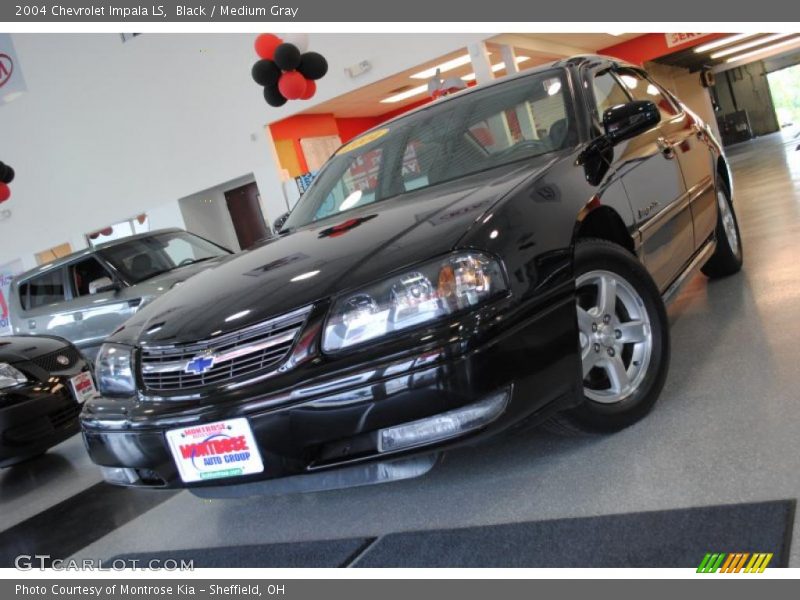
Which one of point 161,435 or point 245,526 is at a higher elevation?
point 161,435

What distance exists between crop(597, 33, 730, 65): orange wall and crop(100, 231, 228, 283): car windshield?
494 inches

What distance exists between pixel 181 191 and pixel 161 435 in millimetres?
12856

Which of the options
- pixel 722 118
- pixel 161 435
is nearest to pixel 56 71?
pixel 161 435

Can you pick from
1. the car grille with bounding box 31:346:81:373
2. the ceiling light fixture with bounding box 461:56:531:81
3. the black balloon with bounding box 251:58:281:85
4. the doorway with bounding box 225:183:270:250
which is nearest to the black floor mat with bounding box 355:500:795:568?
the car grille with bounding box 31:346:81:373

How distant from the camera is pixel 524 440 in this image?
7.84ft

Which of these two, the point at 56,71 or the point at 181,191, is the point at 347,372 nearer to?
the point at 181,191

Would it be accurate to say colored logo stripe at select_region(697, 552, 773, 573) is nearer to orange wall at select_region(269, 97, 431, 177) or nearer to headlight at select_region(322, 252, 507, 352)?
headlight at select_region(322, 252, 507, 352)

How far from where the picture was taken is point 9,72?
15.6 m

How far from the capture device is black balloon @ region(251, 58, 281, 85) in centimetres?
1005

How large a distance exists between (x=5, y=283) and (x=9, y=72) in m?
4.66

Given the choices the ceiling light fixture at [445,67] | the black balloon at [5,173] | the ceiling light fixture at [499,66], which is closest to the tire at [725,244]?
the ceiling light fixture at [445,67]

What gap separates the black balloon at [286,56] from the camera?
9953 millimetres

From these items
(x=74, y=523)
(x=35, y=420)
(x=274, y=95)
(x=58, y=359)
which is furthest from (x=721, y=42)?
(x=74, y=523)

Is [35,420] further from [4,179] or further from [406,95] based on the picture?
[406,95]
